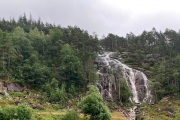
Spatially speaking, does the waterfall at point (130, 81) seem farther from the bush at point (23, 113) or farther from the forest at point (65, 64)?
the bush at point (23, 113)

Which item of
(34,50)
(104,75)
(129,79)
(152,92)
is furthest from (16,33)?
(152,92)

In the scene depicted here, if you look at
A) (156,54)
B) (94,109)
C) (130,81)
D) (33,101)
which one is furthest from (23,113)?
(156,54)

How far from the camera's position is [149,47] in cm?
15850

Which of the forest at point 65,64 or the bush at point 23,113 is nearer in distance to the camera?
the bush at point 23,113

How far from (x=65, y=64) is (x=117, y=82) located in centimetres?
2012

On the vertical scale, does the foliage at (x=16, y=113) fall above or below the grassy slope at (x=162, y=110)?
above

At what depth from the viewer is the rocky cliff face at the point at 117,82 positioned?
367 ft

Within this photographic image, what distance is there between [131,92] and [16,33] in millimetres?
57640

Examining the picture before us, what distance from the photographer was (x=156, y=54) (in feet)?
489

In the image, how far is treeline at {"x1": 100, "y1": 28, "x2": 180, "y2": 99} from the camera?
11412 cm

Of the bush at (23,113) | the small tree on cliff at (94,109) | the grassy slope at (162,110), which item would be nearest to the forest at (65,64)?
the grassy slope at (162,110)

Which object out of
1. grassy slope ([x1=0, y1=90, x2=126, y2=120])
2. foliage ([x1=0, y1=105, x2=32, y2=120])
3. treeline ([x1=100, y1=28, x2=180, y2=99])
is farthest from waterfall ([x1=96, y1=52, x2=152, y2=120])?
foliage ([x1=0, y1=105, x2=32, y2=120])

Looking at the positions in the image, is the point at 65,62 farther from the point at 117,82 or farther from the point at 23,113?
the point at 23,113

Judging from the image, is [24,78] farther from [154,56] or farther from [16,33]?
[154,56]
